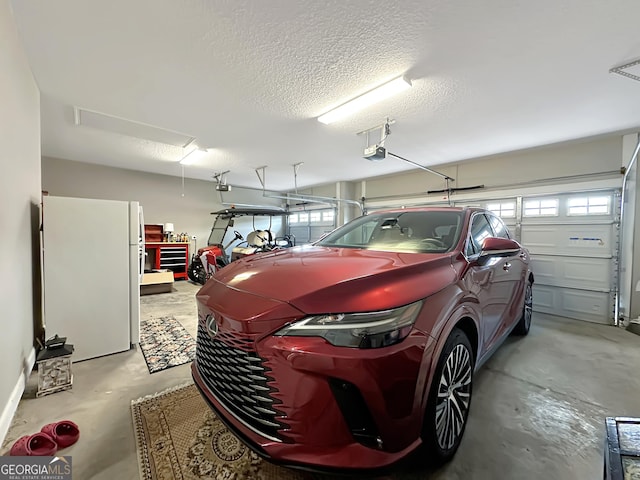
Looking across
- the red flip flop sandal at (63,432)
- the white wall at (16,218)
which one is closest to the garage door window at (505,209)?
the red flip flop sandal at (63,432)

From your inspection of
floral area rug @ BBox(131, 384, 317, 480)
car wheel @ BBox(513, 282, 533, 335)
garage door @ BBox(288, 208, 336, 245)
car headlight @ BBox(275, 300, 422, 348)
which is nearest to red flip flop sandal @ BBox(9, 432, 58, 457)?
floral area rug @ BBox(131, 384, 317, 480)

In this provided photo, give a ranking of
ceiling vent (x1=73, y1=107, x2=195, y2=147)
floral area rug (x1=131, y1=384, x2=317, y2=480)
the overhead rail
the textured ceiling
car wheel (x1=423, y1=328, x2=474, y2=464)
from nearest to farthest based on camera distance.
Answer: car wheel (x1=423, y1=328, x2=474, y2=464) → floral area rug (x1=131, y1=384, x2=317, y2=480) → the textured ceiling → ceiling vent (x1=73, y1=107, x2=195, y2=147) → the overhead rail

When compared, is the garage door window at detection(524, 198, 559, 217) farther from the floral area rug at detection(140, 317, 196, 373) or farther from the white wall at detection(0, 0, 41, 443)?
the white wall at detection(0, 0, 41, 443)

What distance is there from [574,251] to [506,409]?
3.81 metres

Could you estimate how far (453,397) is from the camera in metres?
1.43

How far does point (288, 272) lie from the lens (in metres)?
1.39

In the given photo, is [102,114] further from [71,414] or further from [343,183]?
[343,183]

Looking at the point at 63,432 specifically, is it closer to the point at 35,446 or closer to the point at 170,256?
the point at 35,446

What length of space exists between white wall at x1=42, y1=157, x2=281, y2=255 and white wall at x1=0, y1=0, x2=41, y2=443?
15.3 feet

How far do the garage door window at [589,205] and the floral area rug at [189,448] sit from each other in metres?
5.43

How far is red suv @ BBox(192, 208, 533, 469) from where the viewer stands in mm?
1016

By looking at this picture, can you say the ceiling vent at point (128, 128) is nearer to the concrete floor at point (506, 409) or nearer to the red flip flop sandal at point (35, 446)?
the concrete floor at point (506, 409)

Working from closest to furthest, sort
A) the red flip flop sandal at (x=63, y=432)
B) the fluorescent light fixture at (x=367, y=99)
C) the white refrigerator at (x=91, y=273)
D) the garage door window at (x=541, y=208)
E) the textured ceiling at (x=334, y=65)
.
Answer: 1. the red flip flop sandal at (x=63, y=432)
2. the textured ceiling at (x=334, y=65)
3. the white refrigerator at (x=91, y=273)
4. the fluorescent light fixture at (x=367, y=99)
5. the garage door window at (x=541, y=208)

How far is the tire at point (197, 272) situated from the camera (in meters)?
6.39
